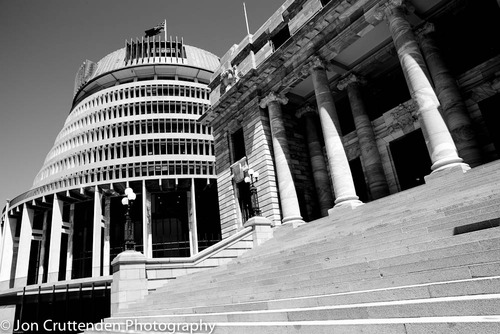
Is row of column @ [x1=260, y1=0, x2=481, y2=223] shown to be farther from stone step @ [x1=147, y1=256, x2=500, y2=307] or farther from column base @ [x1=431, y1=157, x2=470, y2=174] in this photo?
stone step @ [x1=147, y1=256, x2=500, y2=307]

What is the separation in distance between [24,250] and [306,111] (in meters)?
44.7

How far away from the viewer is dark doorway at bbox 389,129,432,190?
60.4 feet

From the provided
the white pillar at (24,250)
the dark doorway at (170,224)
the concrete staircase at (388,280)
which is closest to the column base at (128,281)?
the concrete staircase at (388,280)

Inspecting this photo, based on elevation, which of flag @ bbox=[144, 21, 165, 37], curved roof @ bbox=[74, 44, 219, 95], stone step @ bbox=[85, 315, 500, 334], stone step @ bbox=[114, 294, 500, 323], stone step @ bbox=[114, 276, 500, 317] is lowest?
stone step @ bbox=[85, 315, 500, 334]

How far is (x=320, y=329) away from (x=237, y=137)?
22.1 metres

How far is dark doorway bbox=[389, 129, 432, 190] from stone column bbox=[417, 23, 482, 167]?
10.8 ft

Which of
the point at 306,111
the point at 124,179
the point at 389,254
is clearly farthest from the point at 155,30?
the point at 389,254

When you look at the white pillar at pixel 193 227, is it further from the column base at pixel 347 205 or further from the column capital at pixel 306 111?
the column base at pixel 347 205

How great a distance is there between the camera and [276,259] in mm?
10531

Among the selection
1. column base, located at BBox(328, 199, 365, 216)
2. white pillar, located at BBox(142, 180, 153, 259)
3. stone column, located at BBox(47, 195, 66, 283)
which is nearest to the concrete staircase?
column base, located at BBox(328, 199, 365, 216)

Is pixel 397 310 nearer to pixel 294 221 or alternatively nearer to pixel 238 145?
pixel 294 221

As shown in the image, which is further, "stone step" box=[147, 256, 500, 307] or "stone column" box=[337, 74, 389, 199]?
"stone column" box=[337, 74, 389, 199]

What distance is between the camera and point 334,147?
56.7ft

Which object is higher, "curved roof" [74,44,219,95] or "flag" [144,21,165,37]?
"flag" [144,21,165,37]
